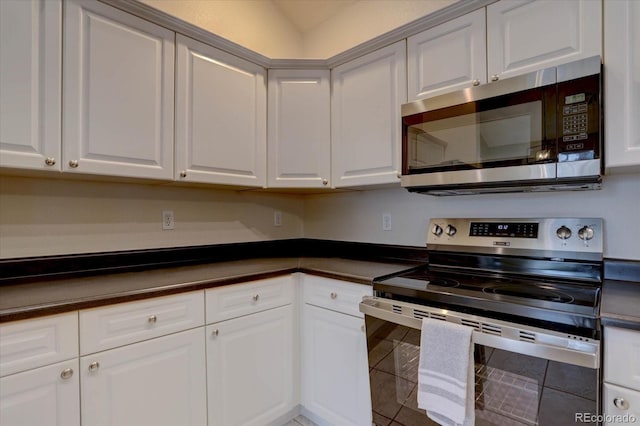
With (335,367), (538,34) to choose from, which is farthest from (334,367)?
(538,34)

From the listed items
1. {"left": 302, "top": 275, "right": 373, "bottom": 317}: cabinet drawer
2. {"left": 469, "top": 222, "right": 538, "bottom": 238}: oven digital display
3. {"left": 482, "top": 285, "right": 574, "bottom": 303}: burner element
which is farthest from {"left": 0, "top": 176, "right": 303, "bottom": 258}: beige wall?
{"left": 482, "top": 285, "right": 574, "bottom": 303}: burner element

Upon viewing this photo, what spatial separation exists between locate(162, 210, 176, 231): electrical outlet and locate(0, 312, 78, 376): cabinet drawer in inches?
32.1

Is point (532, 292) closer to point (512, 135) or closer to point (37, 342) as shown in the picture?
point (512, 135)

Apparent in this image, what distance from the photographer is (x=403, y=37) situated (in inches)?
68.4

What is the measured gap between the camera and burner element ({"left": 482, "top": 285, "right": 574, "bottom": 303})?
3.79ft

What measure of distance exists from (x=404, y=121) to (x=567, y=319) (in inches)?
43.5

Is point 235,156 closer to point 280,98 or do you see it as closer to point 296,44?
point 280,98

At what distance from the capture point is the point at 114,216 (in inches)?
68.0

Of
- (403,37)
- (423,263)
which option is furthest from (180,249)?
(403,37)

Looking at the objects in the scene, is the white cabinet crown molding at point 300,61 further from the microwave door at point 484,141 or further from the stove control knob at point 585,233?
the stove control knob at point 585,233

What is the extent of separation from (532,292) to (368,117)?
1.19m

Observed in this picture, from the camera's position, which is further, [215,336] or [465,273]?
[465,273]

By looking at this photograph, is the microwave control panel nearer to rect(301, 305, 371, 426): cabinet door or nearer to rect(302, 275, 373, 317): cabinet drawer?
rect(302, 275, 373, 317): cabinet drawer

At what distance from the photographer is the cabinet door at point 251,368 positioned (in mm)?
1530
